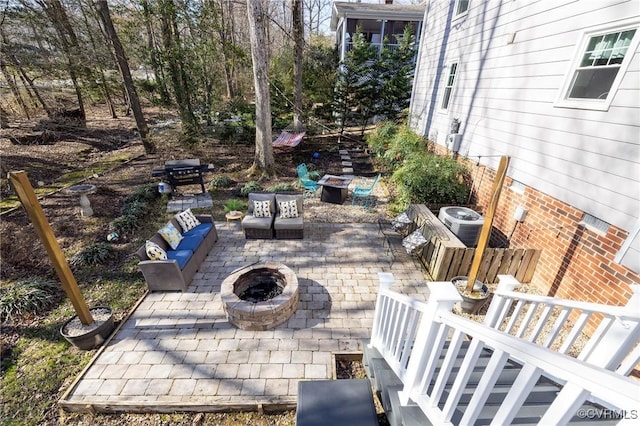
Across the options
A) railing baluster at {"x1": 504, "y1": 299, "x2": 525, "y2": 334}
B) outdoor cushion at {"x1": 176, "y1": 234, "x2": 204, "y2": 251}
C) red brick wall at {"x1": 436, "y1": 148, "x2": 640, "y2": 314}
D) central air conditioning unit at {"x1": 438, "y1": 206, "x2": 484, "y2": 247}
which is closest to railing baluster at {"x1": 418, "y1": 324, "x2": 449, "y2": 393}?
railing baluster at {"x1": 504, "y1": 299, "x2": 525, "y2": 334}

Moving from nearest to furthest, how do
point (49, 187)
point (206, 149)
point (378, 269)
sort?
point (378, 269) < point (49, 187) < point (206, 149)

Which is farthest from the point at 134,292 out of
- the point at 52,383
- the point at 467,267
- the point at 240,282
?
the point at 467,267

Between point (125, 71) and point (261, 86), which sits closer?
point (261, 86)

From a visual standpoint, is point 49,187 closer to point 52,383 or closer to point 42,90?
point 42,90

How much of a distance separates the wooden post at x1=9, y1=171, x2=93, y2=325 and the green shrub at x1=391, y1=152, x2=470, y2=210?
22.8 feet

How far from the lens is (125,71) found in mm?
10562

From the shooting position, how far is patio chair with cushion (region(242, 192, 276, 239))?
6.50 metres

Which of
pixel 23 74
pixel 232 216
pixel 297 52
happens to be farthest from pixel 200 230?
pixel 297 52

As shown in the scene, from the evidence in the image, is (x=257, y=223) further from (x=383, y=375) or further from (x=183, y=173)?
(x=383, y=375)

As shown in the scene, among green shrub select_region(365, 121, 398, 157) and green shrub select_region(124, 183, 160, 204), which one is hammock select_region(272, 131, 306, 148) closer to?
green shrub select_region(365, 121, 398, 157)

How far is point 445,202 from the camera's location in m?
6.96

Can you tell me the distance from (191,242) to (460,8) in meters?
9.77

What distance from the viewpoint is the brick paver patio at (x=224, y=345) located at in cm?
333

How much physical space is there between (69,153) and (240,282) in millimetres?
12949
